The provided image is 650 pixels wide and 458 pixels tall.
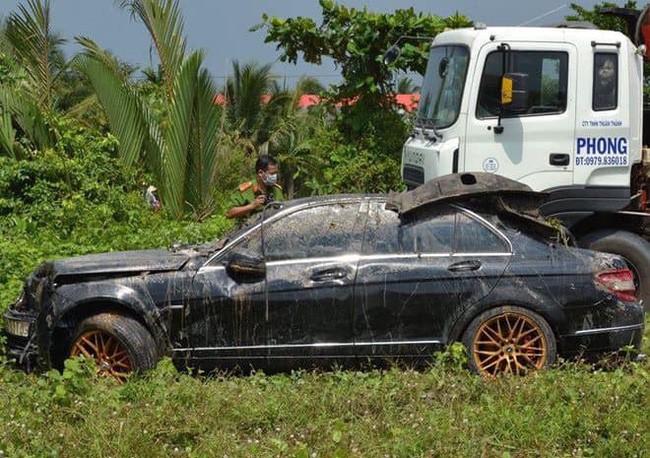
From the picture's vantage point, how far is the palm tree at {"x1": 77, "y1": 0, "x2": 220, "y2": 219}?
13977 mm

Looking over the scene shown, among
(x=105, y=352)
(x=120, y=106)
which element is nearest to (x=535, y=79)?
(x=105, y=352)

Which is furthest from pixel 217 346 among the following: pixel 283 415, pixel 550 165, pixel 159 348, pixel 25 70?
pixel 25 70

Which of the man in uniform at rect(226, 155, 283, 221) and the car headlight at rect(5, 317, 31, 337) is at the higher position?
the man in uniform at rect(226, 155, 283, 221)

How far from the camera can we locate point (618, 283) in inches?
318

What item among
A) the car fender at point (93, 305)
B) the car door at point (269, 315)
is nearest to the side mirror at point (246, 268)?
the car door at point (269, 315)

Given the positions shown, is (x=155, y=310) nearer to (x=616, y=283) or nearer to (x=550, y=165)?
(x=616, y=283)

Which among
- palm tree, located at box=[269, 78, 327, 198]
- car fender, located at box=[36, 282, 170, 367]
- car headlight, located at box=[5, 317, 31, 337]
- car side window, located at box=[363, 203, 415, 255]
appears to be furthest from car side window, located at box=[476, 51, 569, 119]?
palm tree, located at box=[269, 78, 327, 198]

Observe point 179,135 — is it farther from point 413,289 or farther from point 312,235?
point 413,289

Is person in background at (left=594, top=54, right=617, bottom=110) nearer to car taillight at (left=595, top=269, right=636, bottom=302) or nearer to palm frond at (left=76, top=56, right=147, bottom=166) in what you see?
car taillight at (left=595, top=269, right=636, bottom=302)

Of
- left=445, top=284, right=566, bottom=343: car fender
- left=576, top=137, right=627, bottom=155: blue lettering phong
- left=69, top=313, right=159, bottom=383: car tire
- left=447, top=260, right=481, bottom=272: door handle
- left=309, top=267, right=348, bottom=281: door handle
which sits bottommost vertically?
left=69, top=313, right=159, bottom=383: car tire

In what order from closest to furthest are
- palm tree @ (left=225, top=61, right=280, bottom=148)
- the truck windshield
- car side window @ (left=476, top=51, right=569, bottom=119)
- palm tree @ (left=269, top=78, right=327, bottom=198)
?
1. car side window @ (left=476, top=51, right=569, bottom=119)
2. the truck windshield
3. palm tree @ (left=269, top=78, right=327, bottom=198)
4. palm tree @ (left=225, top=61, right=280, bottom=148)

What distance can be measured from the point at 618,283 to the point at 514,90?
114 inches

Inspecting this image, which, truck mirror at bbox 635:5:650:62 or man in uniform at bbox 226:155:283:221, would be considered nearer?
man in uniform at bbox 226:155:283:221

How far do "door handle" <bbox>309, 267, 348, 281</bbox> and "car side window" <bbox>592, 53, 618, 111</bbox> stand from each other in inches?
154
